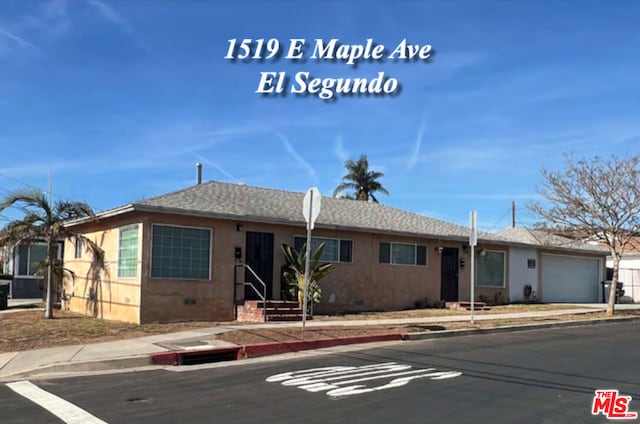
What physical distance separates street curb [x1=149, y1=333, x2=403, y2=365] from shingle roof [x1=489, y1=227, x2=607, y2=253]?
1467 centimetres

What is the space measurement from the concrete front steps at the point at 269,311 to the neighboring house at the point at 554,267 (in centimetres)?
1220

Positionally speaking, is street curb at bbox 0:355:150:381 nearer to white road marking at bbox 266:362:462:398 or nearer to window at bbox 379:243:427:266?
white road marking at bbox 266:362:462:398

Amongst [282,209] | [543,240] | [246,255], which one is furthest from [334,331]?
[543,240]

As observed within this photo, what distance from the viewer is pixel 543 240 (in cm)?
2894

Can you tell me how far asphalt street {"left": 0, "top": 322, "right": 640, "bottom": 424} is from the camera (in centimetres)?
745

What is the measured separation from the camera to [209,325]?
16.4 m

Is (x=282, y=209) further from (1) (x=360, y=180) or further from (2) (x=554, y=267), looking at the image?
(1) (x=360, y=180)

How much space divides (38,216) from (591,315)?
58.4 ft

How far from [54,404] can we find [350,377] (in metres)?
4.19

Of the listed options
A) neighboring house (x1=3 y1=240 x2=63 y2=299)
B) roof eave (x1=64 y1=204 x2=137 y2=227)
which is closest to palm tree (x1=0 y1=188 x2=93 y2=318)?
roof eave (x1=64 y1=204 x2=137 y2=227)

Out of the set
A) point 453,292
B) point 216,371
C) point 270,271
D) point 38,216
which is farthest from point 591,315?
point 38,216

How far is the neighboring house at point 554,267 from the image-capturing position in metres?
27.6

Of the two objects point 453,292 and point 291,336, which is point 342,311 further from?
point 291,336

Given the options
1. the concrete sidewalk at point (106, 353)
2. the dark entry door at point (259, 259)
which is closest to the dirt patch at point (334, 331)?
the concrete sidewalk at point (106, 353)
